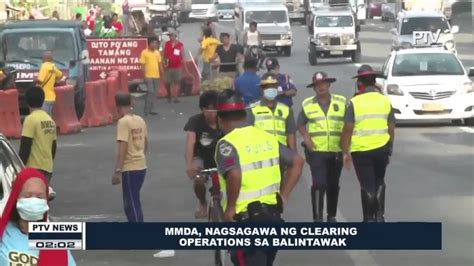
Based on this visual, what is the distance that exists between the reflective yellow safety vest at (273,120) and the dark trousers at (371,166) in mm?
984

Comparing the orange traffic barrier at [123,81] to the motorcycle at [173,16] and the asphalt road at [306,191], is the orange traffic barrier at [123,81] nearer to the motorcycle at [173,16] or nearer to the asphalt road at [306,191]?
the asphalt road at [306,191]

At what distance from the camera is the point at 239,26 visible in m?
53.8

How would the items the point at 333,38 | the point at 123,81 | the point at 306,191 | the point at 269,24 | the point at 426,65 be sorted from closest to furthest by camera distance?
the point at 306,191
the point at 426,65
the point at 123,81
the point at 333,38
the point at 269,24

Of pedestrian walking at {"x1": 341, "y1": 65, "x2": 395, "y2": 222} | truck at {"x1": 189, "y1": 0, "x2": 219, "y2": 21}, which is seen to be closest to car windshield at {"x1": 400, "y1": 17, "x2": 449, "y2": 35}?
pedestrian walking at {"x1": 341, "y1": 65, "x2": 395, "y2": 222}

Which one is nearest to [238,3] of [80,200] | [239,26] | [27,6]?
[239,26]

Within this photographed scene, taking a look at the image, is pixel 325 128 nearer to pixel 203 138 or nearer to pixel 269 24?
pixel 203 138

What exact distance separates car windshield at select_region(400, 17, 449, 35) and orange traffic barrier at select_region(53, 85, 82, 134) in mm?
17934

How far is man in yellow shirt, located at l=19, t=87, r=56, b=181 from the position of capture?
41.1ft

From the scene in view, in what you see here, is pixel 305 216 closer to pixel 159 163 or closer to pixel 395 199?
pixel 395 199

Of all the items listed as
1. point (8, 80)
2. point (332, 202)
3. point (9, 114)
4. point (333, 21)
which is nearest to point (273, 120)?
point (332, 202)

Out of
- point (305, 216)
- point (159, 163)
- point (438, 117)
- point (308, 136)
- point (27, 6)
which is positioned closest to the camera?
point (308, 136)

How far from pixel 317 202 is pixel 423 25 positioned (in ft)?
95.0

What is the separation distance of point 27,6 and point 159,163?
3265 cm

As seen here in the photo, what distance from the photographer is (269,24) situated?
5166 centimetres
